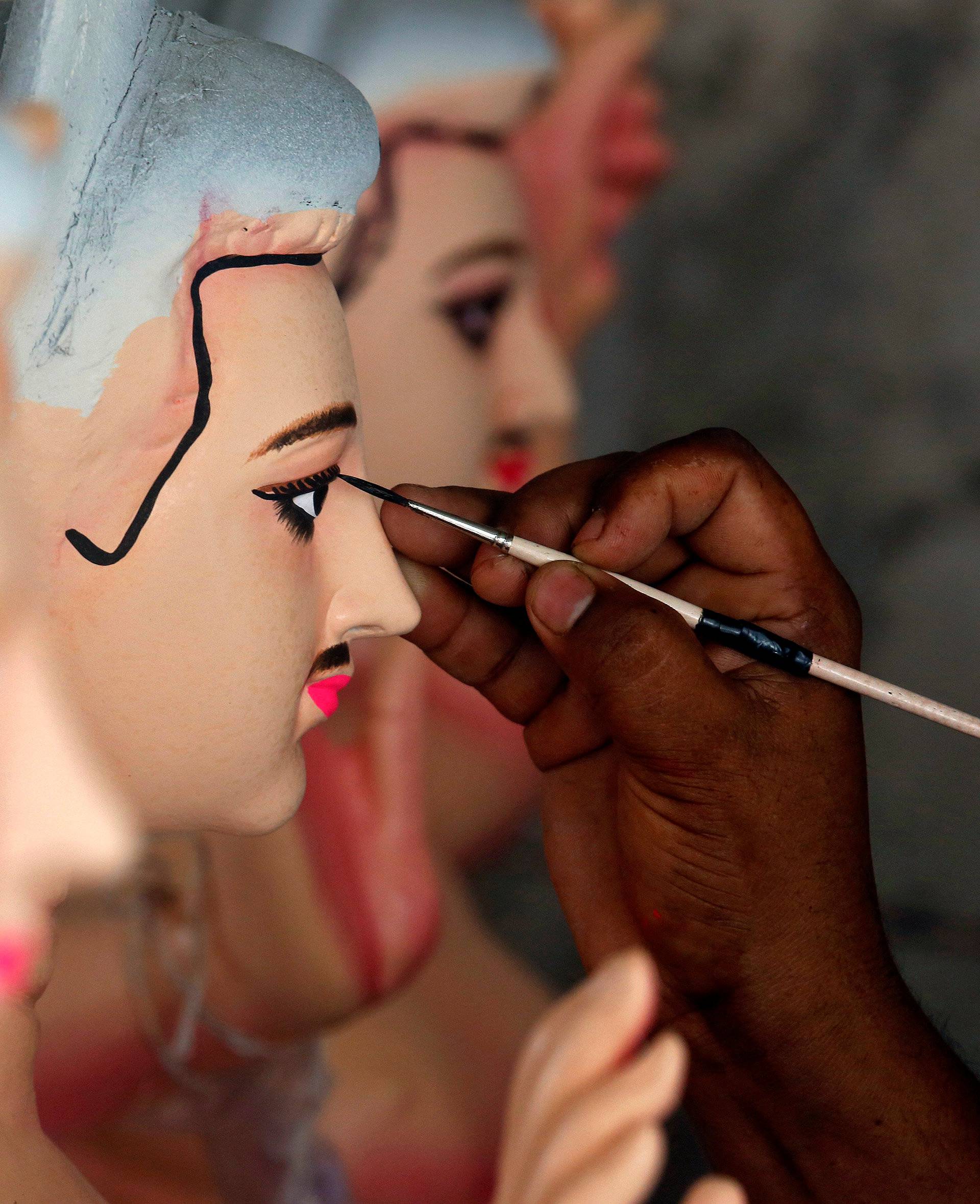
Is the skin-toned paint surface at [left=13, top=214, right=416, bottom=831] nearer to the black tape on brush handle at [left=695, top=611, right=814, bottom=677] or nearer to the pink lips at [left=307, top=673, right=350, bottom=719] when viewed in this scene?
the pink lips at [left=307, top=673, right=350, bottom=719]

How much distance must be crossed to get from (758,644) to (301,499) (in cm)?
35

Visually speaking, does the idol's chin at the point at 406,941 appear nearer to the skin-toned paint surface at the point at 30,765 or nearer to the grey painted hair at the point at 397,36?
the skin-toned paint surface at the point at 30,765

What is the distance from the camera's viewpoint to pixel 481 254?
1.32m

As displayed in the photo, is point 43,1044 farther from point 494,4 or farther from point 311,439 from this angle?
point 494,4

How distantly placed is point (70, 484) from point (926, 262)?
1.68 meters

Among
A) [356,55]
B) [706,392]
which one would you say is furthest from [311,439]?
[706,392]

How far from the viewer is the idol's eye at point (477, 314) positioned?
4.43 ft

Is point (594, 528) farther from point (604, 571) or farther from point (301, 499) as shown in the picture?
point (301, 499)

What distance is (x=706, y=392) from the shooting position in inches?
77.9

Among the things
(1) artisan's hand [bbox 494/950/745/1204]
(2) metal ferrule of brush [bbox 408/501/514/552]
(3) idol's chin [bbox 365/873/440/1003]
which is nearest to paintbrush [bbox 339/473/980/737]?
(2) metal ferrule of brush [bbox 408/501/514/552]

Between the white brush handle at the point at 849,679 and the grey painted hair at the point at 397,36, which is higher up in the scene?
the grey painted hair at the point at 397,36

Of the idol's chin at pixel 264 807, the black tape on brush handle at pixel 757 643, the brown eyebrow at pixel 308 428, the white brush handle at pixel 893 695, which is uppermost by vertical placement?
the brown eyebrow at pixel 308 428

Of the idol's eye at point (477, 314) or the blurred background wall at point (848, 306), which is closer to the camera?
the idol's eye at point (477, 314)

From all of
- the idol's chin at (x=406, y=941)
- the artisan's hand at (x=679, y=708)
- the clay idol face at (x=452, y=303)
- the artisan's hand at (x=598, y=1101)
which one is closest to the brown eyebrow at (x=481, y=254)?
the clay idol face at (x=452, y=303)
